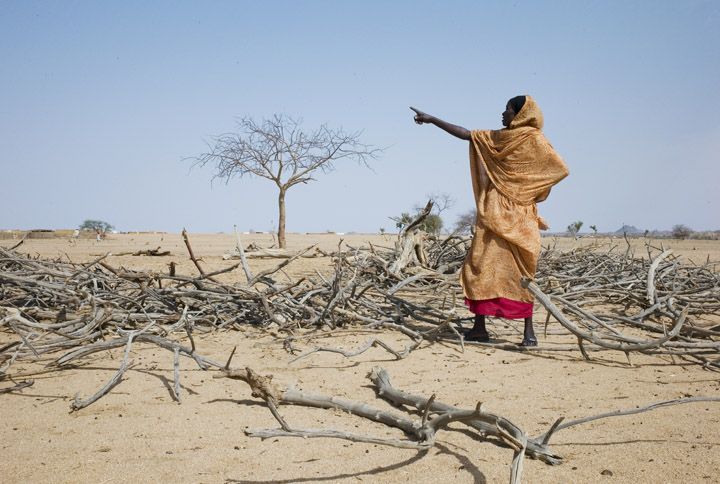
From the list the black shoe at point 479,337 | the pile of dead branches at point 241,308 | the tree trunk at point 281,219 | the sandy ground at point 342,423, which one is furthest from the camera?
the tree trunk at point 281,219

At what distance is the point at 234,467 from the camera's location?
5.99ft

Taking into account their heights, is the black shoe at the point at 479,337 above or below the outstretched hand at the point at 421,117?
below

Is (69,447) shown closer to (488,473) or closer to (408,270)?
(488,473)

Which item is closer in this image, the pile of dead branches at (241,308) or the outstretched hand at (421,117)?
the pile of dead branches at (241,308)

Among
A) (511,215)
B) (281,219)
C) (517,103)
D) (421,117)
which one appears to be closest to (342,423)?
(511,215)

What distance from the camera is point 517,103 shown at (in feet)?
12.5

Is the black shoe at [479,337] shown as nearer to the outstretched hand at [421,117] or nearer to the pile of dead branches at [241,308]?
the pile of dead branches at [241,308]

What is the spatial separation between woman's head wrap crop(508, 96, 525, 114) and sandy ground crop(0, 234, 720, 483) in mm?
1718

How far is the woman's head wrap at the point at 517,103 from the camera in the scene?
3.80m

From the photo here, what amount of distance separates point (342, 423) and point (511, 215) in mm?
2133

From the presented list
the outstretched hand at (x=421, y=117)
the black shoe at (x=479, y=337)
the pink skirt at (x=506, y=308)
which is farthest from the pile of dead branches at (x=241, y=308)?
the outstretched hand at (x=421, y=117)

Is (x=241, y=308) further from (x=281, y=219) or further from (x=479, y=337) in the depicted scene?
(x=281, y=219)

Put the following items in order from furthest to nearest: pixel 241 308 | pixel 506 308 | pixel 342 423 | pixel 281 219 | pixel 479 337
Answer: pixel 281 219, pixel 241 308, pixel 479 337, pixel 506 308, pixel 342 423

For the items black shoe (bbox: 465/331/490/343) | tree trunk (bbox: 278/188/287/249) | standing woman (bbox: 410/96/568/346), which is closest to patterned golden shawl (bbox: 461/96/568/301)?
standing woman (bbox: 410/96/568/346)
